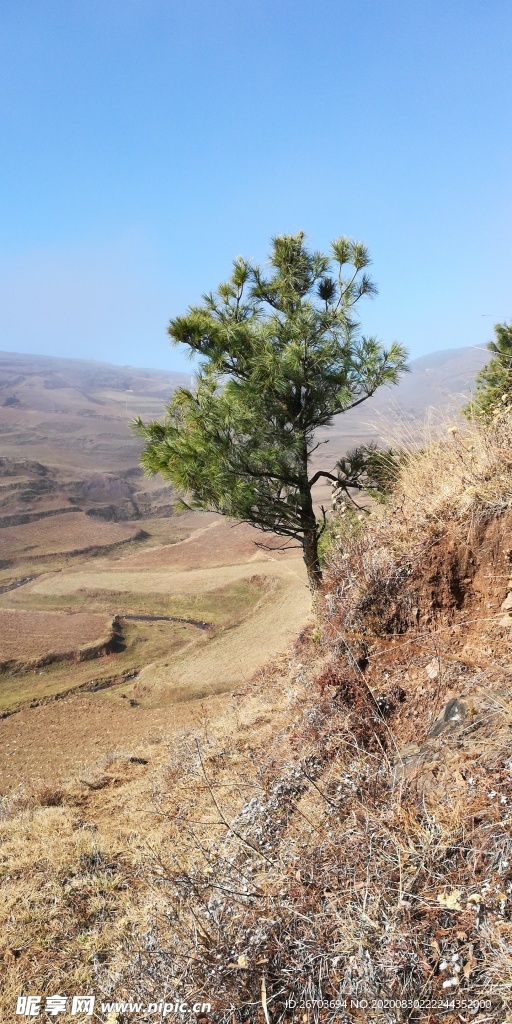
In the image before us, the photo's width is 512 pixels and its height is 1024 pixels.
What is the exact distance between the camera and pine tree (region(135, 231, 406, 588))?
7984 millimetres

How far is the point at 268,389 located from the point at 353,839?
6655mm

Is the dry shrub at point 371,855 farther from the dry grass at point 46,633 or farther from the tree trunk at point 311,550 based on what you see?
the dry grass at point 46,633

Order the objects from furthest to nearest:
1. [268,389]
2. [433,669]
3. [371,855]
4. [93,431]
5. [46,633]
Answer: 1. [93,431]
2. [46,633]
3. [268,389]
4. [433,669]
5. [371,855]

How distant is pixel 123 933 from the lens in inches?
133

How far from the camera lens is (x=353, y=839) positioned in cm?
258

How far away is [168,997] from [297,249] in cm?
886

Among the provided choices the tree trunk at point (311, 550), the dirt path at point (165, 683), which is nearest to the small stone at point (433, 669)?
the dirt path at point (165, 683)

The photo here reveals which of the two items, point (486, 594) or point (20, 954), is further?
point (486, 594)

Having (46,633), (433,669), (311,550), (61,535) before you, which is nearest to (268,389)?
(311,550)

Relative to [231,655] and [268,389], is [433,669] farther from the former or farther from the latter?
[231,655]

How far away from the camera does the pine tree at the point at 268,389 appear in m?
7.98

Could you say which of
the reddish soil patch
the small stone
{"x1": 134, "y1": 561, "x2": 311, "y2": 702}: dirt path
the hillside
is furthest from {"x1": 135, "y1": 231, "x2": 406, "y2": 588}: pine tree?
the reddish soil patch

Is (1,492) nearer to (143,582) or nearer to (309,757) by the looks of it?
(143,582)

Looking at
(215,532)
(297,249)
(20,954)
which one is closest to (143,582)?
(215,532)
